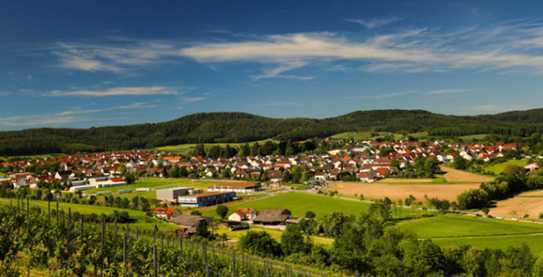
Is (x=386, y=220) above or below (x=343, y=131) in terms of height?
below

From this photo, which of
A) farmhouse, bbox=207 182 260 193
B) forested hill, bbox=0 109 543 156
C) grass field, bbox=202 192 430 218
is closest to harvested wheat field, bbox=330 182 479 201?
grass field, bbox=202 192 430 218

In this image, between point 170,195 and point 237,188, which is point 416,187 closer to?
point 237,188

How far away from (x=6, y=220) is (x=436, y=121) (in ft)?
537

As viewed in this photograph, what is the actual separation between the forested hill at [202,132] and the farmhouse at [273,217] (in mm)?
87161

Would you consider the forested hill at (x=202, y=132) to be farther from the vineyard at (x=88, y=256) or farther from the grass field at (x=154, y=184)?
the vineyard at (x=88, y=256)

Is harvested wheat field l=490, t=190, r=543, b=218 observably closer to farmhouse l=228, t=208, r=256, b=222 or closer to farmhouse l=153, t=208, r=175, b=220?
farmhouse l=228, t=208, r=256, b=222

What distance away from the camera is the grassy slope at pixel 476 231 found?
31.7m

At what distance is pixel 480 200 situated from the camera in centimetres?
4634

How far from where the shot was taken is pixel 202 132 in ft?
547

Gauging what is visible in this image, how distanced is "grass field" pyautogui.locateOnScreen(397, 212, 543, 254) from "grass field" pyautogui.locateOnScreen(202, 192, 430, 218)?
508cm

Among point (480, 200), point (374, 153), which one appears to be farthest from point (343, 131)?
point (480, 200)

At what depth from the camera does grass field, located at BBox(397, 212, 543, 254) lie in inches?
1248

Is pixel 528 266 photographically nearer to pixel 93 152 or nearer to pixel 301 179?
pixel 301 179

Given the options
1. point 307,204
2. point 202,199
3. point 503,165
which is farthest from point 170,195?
point 503,165
